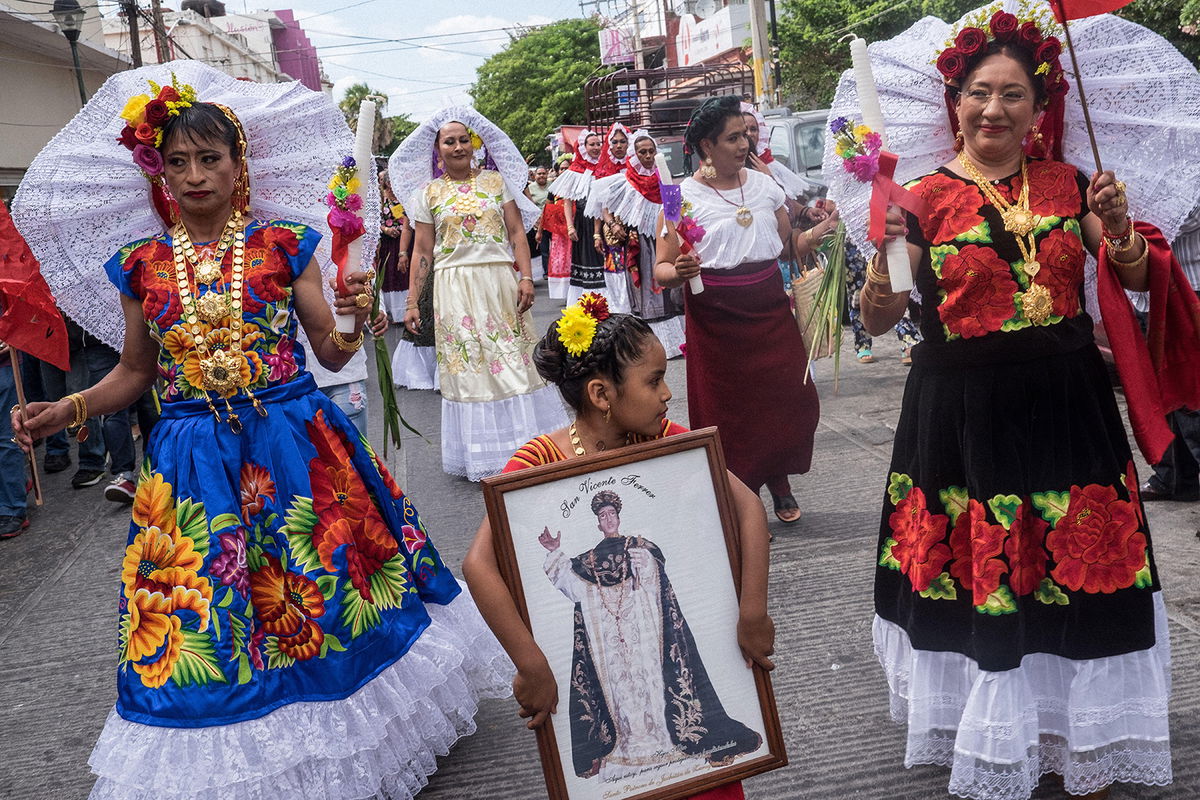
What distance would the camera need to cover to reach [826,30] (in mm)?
27422

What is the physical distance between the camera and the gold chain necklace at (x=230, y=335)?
3525mm

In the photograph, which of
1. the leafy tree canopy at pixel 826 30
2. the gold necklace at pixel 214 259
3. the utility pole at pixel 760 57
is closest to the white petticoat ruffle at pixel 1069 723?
the gold necklace at pixel 214 259

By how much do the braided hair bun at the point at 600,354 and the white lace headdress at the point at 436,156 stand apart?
16.2 ft

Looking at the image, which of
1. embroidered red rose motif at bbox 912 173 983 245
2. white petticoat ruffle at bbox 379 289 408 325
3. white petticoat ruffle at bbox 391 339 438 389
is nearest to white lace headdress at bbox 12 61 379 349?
embroidered red rose motif at bbox 912 173 983 245

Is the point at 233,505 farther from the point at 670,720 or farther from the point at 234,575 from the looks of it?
the point at 670,720

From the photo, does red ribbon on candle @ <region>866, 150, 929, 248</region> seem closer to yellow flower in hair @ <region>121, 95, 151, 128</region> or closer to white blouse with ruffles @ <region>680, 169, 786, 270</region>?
yellow flower in hair @ <region>121, 95, 151, 128</region>

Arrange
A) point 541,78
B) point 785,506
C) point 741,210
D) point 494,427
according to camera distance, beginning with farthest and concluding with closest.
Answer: point 541,78 < point 494,427 < point 785,506 < point 741,210

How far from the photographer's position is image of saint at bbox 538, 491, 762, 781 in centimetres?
251

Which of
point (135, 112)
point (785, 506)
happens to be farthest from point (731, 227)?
point (135, 112)

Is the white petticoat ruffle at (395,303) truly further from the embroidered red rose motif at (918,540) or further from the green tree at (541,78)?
the green tree at (541,78)

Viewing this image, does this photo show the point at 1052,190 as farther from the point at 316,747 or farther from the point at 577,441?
the point at 316,747

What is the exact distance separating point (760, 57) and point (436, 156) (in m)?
12.7

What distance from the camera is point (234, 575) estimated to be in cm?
340

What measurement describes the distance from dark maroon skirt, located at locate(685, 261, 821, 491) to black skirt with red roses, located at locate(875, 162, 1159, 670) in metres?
2.37
